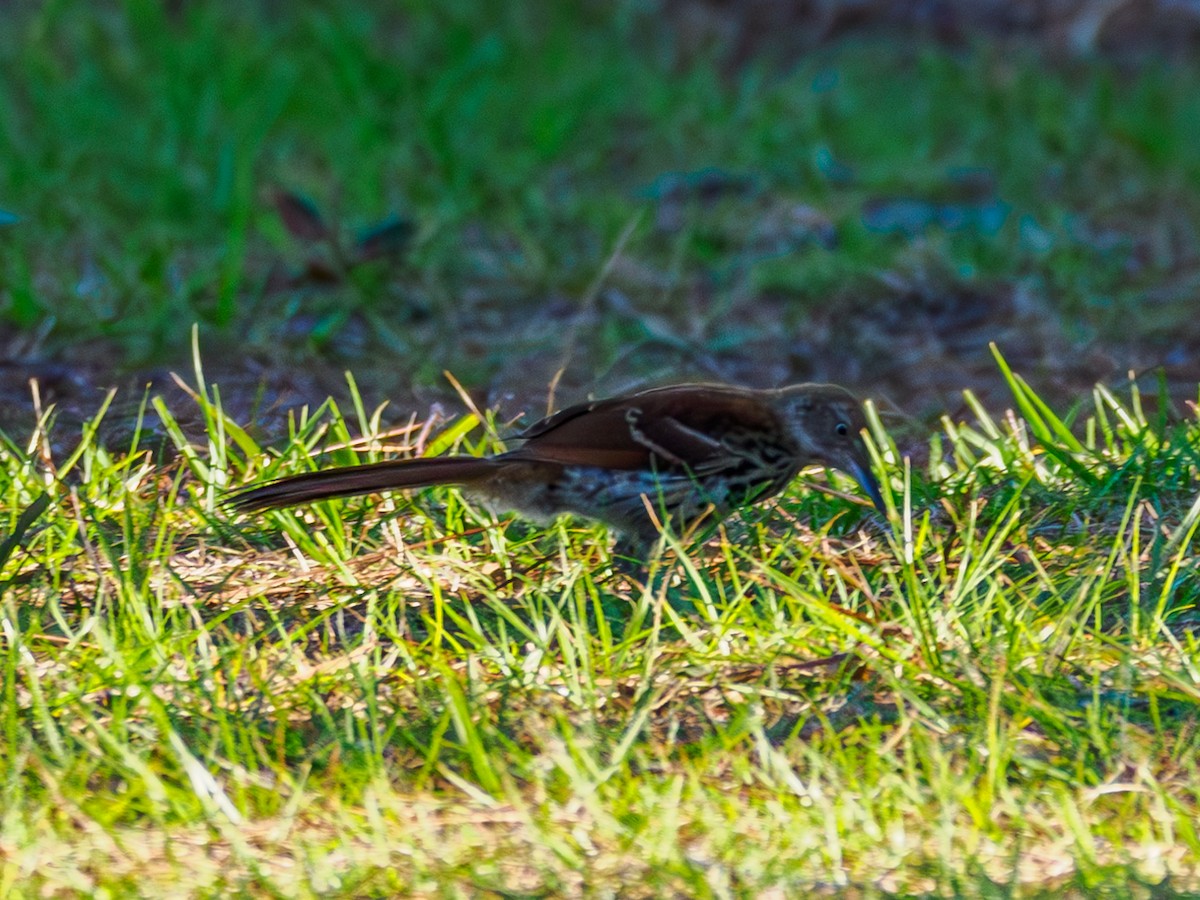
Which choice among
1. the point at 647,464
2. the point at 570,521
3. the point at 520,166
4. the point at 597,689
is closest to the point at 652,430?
the point at 647,464

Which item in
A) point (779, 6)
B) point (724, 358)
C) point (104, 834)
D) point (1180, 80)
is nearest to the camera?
point (104, 834)

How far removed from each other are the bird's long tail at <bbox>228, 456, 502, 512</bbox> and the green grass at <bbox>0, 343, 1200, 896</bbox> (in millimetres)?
181

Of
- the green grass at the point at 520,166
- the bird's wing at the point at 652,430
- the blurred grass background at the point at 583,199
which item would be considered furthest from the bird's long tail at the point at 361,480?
the green grass at the point at 520,166

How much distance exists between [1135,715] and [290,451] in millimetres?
2259

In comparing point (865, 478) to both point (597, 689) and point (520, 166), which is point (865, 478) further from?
point (520, 166)

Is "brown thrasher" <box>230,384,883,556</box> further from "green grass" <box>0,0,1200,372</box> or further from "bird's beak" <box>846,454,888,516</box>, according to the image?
"green grass" <box>0,0,1200,372</box>

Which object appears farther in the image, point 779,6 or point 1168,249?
point 779,6

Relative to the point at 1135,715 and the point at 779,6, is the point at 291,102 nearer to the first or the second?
the point at 779,6

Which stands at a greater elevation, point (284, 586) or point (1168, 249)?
point (284, 586)

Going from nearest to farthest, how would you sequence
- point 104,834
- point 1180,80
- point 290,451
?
point 104,834, point 290,451, point 1180,80

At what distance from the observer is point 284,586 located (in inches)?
164

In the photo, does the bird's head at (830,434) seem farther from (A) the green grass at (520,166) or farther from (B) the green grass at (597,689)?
(A) the green grass at (520,166)

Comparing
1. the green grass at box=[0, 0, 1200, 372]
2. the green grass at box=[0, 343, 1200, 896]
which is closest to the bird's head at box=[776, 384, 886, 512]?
the green grass at box=[0, 343, 1200, 896]

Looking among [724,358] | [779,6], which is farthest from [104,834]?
[779,6]
